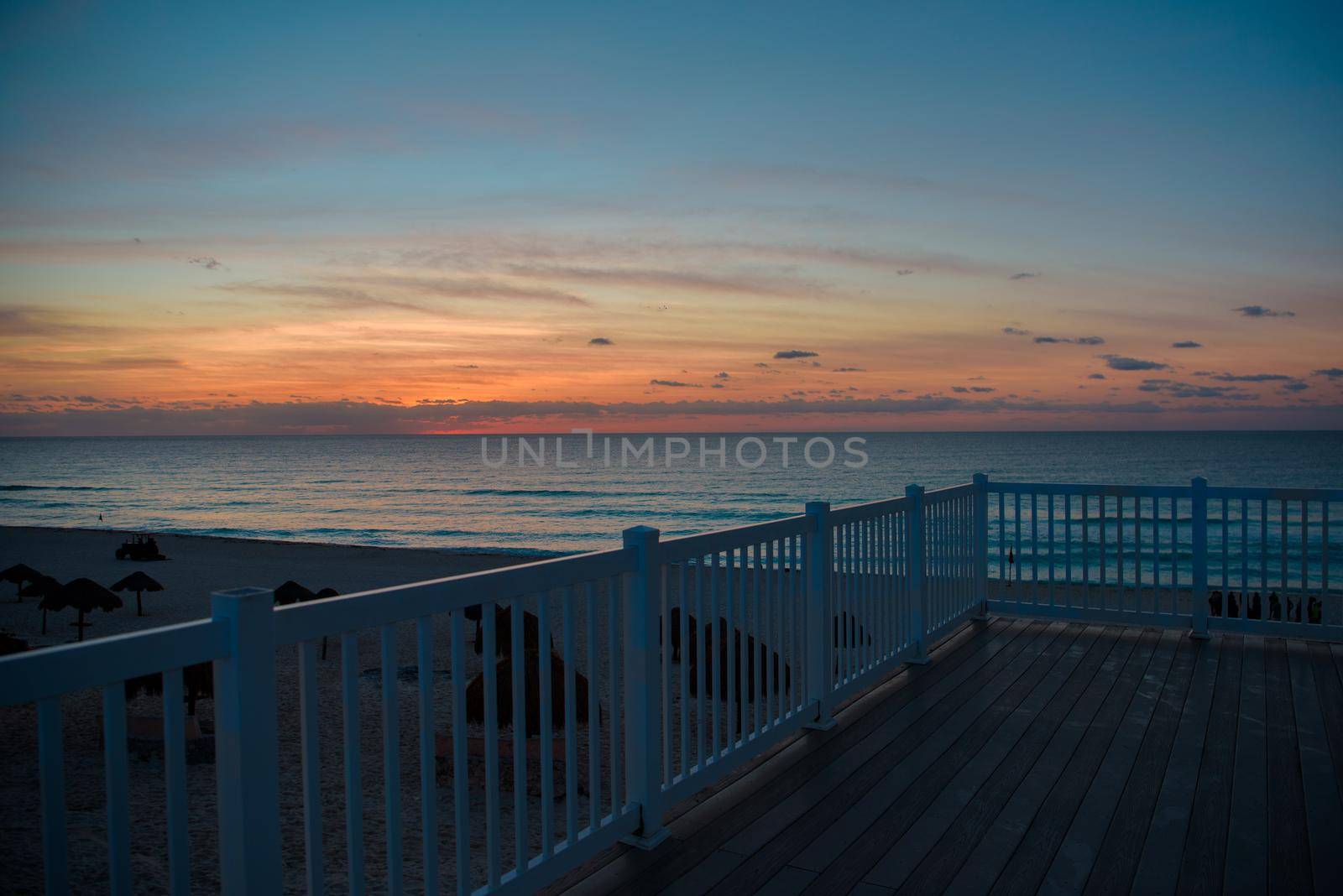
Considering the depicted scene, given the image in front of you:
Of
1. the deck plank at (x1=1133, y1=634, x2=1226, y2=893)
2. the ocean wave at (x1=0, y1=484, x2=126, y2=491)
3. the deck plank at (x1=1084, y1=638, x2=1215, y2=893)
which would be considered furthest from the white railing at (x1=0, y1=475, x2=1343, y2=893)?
the ocean wave at (x1=0, y1=484, x2=126, y2=491)

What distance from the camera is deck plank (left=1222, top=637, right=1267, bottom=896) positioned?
2.42 m

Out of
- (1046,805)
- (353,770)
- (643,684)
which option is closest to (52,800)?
(353,770)

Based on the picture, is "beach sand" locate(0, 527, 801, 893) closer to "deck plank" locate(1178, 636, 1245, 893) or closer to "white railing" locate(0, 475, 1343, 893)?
"white railing" locate(0, 475, 1343, 893)

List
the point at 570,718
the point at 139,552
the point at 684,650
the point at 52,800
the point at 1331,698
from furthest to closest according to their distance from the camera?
the point at 139,552 → the point at 1331,698 → the point at 684,650 → the point at 570,718 → the point at 52,800

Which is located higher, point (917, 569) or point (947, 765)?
point (917, 569)

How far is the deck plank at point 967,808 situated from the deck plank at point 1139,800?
35 centimetres

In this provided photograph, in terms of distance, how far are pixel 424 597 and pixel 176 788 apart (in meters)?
0.60

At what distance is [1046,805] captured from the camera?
Result: 293cm

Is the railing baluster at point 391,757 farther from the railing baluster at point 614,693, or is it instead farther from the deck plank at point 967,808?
the deck plank at point 967,808

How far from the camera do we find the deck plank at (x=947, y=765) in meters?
2.49

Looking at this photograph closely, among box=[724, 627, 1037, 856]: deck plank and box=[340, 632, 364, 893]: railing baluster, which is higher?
box=[340, 632, 364, 893]: railing baluster

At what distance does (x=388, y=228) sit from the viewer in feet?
48.0

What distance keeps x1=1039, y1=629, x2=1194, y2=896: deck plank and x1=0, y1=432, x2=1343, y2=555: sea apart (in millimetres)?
17893

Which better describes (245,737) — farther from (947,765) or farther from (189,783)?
(189,783)
